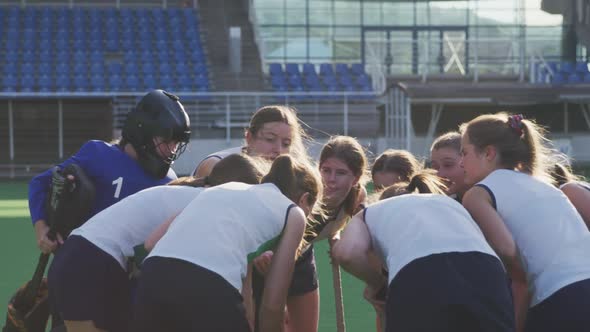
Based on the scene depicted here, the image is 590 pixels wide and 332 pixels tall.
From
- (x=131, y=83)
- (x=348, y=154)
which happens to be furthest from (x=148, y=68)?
(x=348, y=154)

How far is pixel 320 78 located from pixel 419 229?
2664cm

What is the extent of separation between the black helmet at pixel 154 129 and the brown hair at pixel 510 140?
1542 mm

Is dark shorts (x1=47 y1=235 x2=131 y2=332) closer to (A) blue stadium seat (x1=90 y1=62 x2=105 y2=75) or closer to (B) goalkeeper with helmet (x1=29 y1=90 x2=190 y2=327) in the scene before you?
(B) goalkeeper with helmet (x1=29 y1=90 x2=190 y2=327)

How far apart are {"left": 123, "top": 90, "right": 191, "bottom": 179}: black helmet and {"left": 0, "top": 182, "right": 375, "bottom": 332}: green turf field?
2343mm

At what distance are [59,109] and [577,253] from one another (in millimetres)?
24702

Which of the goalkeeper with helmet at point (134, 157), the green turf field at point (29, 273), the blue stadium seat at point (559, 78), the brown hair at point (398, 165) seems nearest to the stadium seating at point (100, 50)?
the blue stadium seat at point (559, 78)

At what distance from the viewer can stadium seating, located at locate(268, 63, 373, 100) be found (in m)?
29.8

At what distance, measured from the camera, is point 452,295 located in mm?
3971

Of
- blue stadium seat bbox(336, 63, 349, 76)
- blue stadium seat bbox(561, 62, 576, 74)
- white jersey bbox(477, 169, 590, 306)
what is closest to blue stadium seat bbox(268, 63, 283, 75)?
blue stadium seat bbox(336, 63, 349, 76)

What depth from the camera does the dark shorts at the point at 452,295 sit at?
3.99 meters

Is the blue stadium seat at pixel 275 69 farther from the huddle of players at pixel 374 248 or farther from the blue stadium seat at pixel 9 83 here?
the huddle of players at pixel 374 248

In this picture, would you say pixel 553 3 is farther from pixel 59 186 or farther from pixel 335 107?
pixel 59 186

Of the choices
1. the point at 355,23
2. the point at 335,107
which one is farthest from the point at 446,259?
the point at 355,23

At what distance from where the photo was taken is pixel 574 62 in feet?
113
